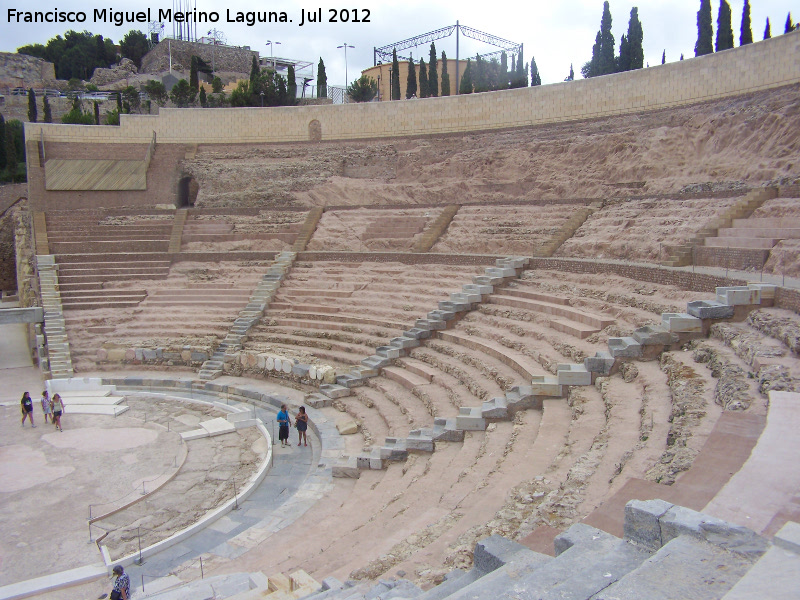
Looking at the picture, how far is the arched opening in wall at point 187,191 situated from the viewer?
2639cm

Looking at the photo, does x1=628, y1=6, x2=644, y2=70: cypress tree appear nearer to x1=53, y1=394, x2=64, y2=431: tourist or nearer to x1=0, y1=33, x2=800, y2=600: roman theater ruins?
x1=0, y1=33, x2=800, y2=600: roman theater ruins

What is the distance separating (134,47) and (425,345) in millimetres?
61740

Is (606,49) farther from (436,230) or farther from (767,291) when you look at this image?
(767,291)

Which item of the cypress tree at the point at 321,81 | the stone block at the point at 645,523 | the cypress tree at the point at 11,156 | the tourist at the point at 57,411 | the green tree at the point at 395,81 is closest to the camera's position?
the stone block at the point at 645,523

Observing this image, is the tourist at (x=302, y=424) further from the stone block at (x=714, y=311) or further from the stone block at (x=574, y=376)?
the stone block at (x=714, y=311)

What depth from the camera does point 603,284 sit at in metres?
12.9

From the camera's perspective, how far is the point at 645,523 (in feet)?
11.8

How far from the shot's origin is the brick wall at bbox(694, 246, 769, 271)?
11.4 m

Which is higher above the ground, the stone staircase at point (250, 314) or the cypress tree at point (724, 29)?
the cypress tree at point (724, 29)

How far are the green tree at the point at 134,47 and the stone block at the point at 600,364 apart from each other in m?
64.9

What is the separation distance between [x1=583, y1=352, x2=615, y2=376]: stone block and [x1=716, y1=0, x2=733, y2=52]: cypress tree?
24.8 meters

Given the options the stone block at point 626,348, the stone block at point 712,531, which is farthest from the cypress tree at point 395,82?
the stone block at point 712,531

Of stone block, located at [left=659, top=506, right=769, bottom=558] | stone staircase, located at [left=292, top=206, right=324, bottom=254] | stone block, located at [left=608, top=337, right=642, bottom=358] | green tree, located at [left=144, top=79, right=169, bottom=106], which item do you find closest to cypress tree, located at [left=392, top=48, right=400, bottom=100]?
green tree, located at [left=144, top=79, right=169, bottom=106]

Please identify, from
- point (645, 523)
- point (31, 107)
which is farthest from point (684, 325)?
point (31, 107)
